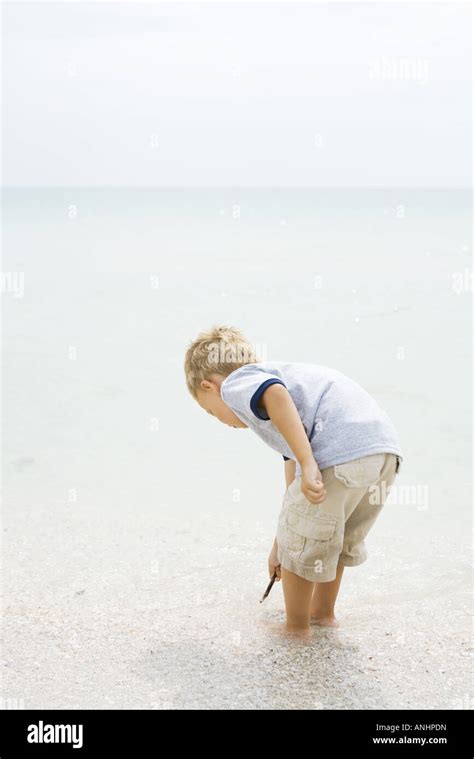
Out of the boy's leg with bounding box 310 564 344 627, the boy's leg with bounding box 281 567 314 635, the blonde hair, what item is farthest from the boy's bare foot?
the blonde hair

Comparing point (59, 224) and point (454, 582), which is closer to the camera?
point (454, 582)

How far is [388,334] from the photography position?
8938mm

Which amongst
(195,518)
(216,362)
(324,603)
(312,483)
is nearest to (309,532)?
(312,483)

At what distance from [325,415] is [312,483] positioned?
0.22 metres

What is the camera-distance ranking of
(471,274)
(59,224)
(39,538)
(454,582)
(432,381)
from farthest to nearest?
(59,224)
(471,274)
(432,381)
(39,538)
(454,582)

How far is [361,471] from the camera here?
8.46ft

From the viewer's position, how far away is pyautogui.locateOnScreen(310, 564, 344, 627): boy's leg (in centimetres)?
296

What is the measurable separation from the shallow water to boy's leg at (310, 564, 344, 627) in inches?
2.4

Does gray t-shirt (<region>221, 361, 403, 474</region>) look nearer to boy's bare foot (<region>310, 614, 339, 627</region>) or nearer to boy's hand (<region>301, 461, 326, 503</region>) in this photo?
boy's hand (<region>301, 461, 326, 503</region>)

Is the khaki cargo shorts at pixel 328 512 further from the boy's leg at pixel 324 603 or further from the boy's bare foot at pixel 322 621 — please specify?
the boy's bare foot at pixel 322 621
